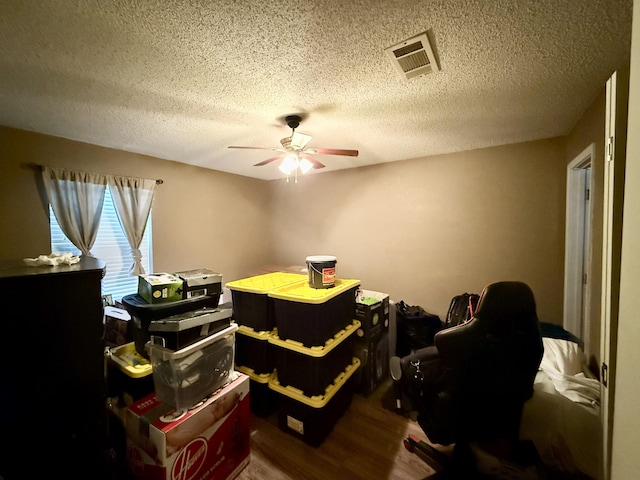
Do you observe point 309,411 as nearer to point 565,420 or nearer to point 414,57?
point 565,420

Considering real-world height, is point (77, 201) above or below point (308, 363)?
above

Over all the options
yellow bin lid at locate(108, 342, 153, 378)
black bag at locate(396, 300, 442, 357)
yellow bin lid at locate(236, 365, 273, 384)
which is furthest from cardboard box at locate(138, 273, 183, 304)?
black bag at locate(396, 300, 442, 357)

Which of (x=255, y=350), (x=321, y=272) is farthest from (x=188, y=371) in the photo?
(x=321, y=272)

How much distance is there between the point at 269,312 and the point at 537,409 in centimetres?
170

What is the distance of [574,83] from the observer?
142 centimetres

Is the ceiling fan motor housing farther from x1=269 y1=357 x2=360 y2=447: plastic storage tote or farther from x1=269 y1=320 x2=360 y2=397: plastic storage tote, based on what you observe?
x1=269 y1=357 x2=360 y2=447: plastic storage tote

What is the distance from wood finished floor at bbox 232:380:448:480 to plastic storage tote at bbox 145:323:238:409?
0.65 metres

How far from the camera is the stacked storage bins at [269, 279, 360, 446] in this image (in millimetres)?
1593

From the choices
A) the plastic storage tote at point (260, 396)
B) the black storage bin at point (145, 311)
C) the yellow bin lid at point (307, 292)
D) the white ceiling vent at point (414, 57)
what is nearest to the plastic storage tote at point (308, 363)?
the plastic storage tote at point (260, 396)

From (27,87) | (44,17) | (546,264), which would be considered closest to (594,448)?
(546,264)

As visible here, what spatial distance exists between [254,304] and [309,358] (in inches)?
22.4

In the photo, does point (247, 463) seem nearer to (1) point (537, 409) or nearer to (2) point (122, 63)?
(1) point (537, 409)

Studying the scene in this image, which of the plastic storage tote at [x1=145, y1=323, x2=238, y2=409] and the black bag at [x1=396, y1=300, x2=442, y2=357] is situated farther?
the black bag at [x1=396, y1=300, x2=442, y2=357]

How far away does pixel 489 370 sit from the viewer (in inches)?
46.1
